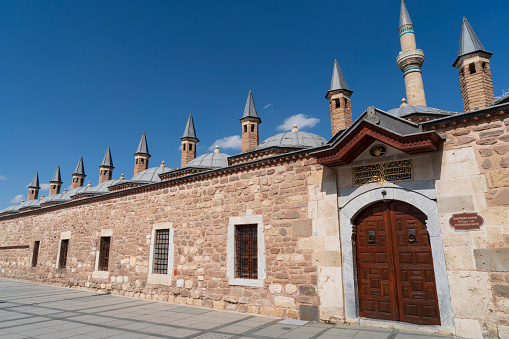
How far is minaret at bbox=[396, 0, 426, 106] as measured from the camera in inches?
632

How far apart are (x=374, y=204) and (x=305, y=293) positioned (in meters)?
2.26

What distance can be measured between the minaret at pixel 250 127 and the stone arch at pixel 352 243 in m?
12.6

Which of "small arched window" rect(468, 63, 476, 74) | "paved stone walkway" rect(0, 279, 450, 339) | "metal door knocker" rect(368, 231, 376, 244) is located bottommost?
"paved stone walkway" rect(0, 279, 450, 339)

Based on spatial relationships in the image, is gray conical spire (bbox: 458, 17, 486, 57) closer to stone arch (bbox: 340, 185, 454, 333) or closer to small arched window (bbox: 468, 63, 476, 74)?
small arched window (bbox: 468, 63, 476, 74)

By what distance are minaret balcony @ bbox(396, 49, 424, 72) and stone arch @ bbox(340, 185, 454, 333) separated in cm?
1406

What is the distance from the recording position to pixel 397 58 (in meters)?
17.3

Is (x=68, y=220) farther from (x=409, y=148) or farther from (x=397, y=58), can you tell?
(x=397, y=58)

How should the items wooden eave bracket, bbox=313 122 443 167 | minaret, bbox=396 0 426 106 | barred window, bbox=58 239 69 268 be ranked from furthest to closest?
minaret, bbox=396 0 426 106, barred window, bbox=58 239 69 268, wooden eave bracket, bbox=313 122 443 167

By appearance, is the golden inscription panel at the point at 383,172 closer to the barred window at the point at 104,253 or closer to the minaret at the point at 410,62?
the barred window at the point at 104,253

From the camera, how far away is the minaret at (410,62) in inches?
632

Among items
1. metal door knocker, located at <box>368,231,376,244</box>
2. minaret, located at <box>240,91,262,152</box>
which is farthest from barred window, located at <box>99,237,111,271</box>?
minaret, located at <box>240,91,262,152</box>

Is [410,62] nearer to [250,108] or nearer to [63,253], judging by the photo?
[250,108]

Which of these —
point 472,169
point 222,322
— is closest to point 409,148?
point 472,169

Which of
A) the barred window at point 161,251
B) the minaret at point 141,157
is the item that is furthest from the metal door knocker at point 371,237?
the minaret at point 141,157
